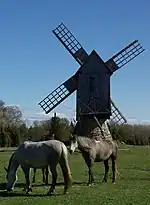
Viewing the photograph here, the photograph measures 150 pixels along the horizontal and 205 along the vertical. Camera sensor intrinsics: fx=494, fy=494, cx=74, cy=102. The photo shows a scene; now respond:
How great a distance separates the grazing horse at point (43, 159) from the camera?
1883cm

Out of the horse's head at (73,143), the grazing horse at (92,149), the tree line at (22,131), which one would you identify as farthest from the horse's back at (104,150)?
the tree line at (22,131)

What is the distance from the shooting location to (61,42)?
4641 centimetres

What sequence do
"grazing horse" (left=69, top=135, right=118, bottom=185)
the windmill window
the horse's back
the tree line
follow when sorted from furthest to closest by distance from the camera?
1. the tree line
2. the windmill window
3. the horse's back
4. "grazing horse" (left=69, top=135, right=118, bottom=185)

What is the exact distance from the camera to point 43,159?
19094 mm

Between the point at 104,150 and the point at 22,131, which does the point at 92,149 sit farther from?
the point at 22,131

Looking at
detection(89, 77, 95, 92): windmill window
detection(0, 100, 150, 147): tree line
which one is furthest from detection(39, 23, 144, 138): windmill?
detection(0, 100, 150, 147): tree line

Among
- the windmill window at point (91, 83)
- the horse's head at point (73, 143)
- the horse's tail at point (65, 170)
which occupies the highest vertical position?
the windmill window at point (91, 83)

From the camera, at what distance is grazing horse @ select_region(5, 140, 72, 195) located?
61.8 ft

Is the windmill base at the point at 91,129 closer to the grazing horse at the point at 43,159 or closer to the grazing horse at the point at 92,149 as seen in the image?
the grazing horse at the point at 92,149

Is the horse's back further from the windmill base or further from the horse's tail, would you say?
the windmill base

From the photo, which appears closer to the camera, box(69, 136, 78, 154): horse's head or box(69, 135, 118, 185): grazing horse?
box(69, 136, 78, 154): horse's head

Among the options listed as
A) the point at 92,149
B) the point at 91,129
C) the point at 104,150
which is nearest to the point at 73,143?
the point at 92,149

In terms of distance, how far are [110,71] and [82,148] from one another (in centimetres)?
1829

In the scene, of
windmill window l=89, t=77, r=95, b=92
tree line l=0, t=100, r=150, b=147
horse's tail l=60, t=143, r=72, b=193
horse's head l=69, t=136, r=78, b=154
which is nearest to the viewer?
horse's tail l=60, t=143, r=72, b=193
